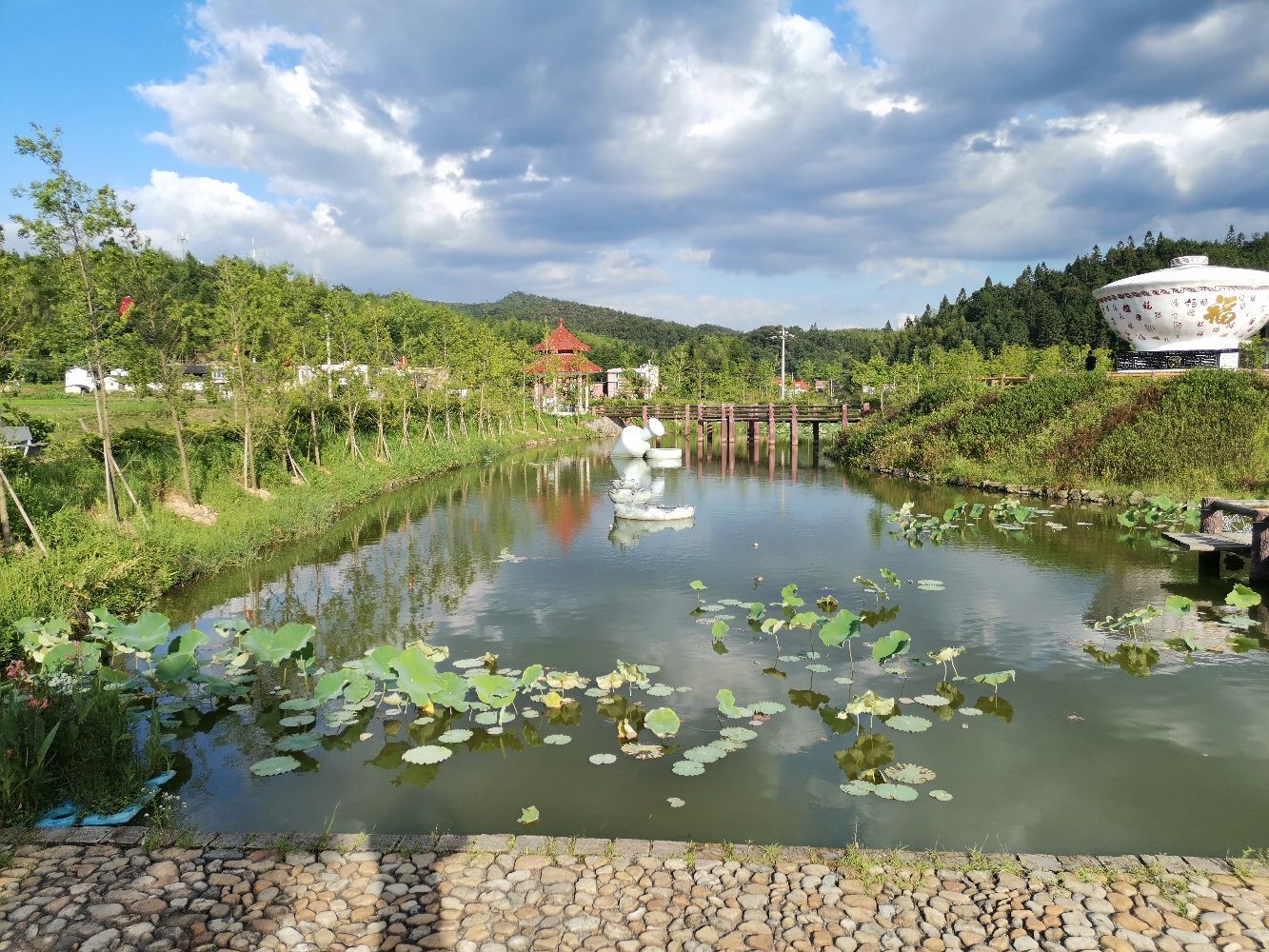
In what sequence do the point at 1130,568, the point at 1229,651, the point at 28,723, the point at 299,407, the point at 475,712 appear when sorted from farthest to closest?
the point at 299,407, the point at 1130,568, the point at 1229,651, the point at 475,712, the point at 28,723

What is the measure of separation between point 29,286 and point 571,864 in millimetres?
9285

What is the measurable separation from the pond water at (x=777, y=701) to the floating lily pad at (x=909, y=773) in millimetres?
86

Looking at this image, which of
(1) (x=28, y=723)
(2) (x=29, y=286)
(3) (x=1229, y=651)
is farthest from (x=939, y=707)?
(2) (x=29, y=286)

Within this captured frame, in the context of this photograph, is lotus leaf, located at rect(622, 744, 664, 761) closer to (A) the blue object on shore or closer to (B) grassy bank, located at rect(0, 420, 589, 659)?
(A) the blue object on shore

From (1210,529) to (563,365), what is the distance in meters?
48.7

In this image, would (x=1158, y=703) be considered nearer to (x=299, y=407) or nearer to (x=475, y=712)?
(x=475, y=712)

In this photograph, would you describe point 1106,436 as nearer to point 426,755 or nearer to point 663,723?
point 663,723

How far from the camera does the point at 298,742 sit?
619 centimetres

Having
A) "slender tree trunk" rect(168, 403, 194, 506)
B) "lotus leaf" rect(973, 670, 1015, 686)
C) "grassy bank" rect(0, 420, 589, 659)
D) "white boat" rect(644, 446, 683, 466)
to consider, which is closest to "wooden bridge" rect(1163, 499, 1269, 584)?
"lotus leaf" rect(973, 670, 1015, 686)

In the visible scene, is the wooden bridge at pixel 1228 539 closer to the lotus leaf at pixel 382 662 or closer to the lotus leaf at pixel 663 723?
the lotus leaf at pixel 663 723

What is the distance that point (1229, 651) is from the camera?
27.4 feet

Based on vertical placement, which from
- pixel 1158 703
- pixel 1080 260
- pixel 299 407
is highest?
pixel 1080 260

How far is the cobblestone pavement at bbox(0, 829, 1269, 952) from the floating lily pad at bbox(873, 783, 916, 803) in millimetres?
880

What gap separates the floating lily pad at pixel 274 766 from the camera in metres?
5.75
